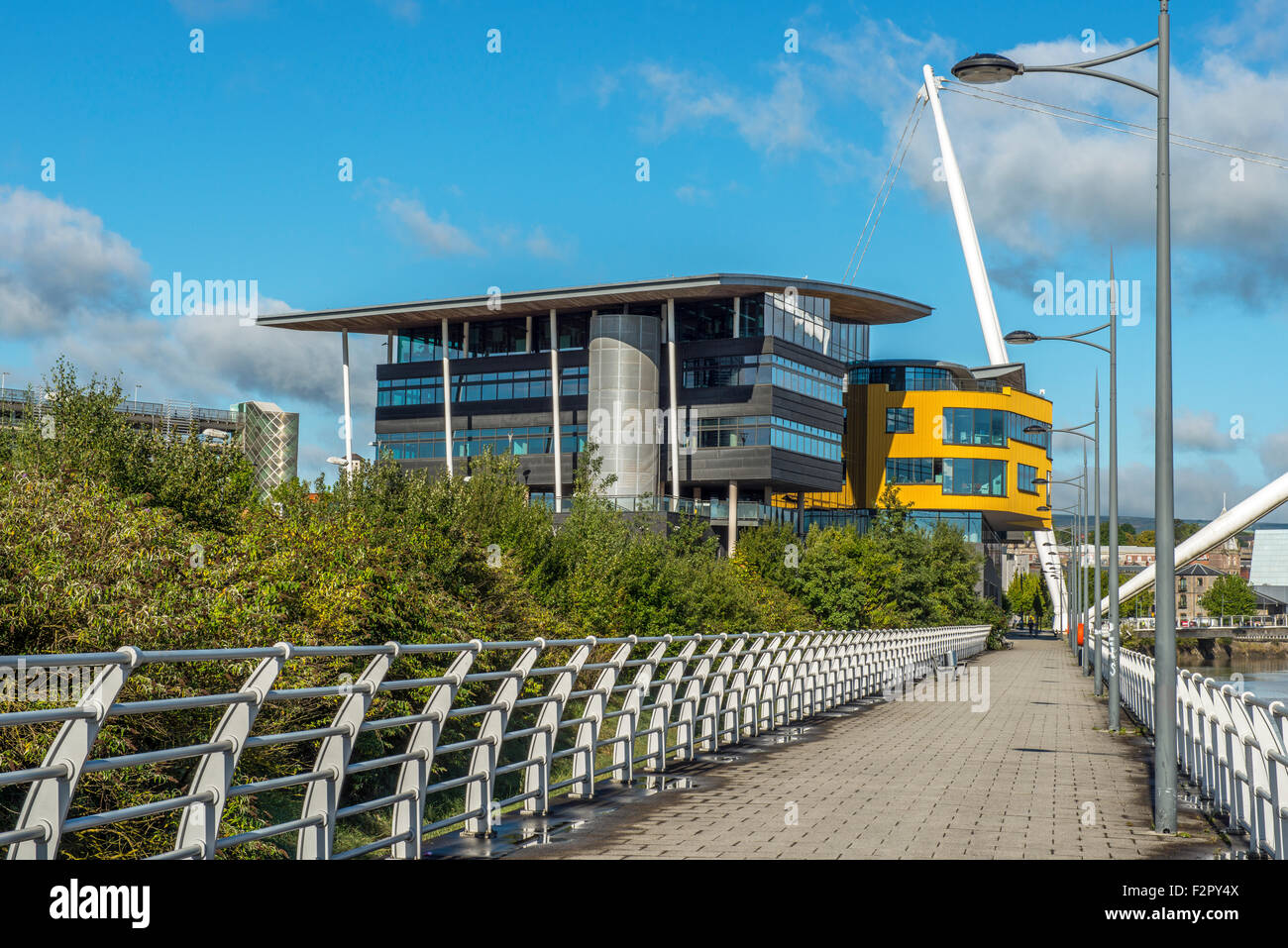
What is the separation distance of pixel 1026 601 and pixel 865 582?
349ft

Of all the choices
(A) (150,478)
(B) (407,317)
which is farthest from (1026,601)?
(A) (150,478)

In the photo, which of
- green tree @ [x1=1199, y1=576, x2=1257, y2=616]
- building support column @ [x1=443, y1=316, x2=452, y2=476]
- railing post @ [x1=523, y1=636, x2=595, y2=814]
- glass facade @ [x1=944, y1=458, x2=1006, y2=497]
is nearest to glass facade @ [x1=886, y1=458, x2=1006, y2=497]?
glass facade @ [x1=944, y1=458, x2=1006, y2=497]

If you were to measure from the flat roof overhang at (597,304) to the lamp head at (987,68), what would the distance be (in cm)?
5978

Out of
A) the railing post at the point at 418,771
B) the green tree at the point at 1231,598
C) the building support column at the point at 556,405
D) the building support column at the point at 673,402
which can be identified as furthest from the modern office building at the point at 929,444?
the railing post at the point at 418,771

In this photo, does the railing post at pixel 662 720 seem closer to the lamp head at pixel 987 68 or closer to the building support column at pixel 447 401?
the lamp head at pixel 987 68

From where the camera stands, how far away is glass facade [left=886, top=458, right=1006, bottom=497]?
304 ft

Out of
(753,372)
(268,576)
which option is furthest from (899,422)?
(268,576)

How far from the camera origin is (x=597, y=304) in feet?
251

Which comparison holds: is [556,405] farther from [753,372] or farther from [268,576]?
[268,576]

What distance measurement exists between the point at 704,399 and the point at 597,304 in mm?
8485

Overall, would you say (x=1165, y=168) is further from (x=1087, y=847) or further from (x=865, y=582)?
(x=865, y=582)

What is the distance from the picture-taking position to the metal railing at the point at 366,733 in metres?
5.12
